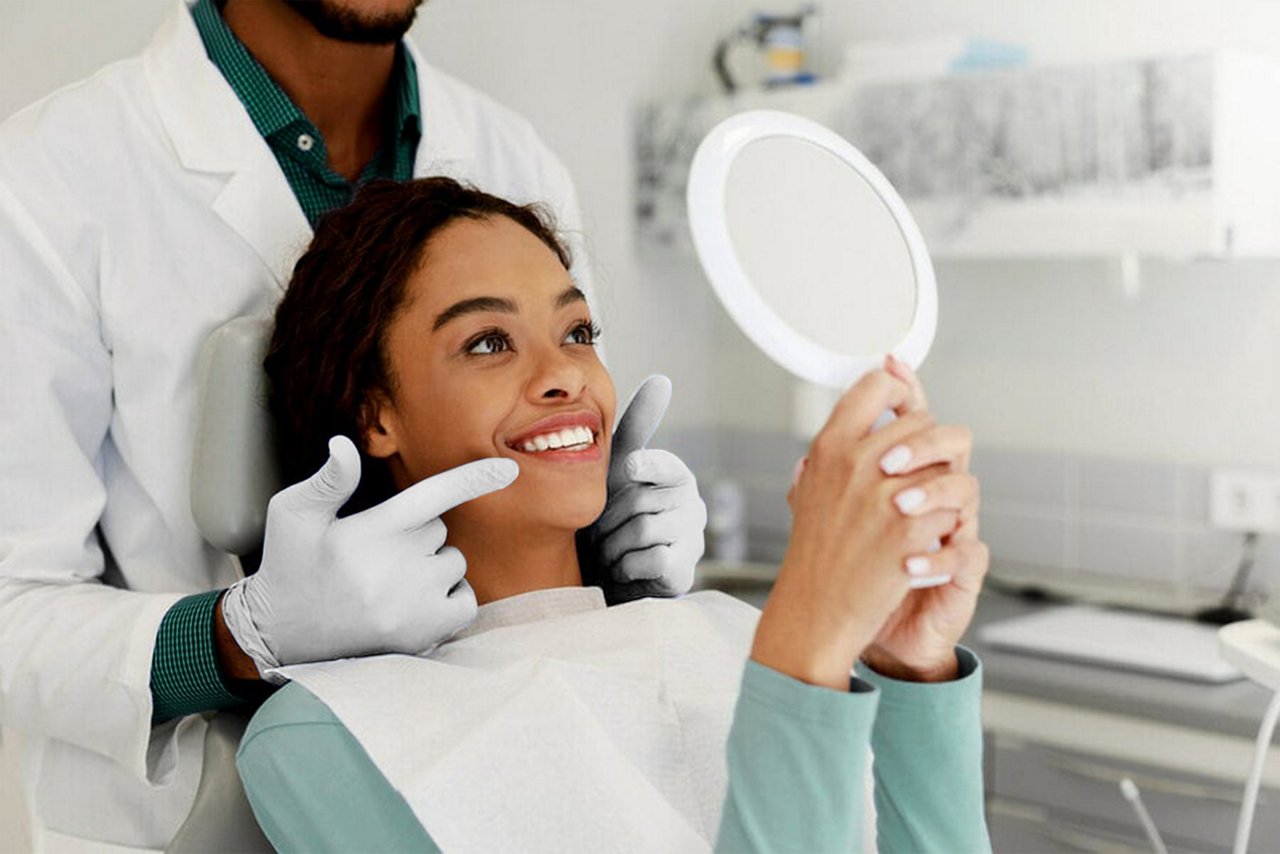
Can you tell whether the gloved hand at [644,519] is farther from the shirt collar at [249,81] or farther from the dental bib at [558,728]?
the shirt collar at [249,81]

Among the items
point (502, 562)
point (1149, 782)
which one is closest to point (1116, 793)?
point (1149, 782)

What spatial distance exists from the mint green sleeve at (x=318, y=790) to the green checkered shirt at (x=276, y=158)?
172 millimetres

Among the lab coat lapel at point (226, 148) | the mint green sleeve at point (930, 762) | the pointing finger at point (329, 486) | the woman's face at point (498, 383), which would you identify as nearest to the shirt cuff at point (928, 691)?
the mint green sleeve at point (930, 762)

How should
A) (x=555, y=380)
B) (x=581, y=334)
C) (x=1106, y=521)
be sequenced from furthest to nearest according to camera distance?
(x=1106, y=521) → (x=581, y=334) → (x=555, y=380)

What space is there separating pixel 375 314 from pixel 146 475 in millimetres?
319

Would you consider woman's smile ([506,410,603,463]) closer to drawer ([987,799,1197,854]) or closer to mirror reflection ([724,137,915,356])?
mirror reflection ([724,137,915,356])

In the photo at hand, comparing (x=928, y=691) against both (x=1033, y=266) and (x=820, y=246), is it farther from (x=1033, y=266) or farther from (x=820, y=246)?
(x=1033, y=266)

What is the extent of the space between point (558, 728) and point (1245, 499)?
189cm

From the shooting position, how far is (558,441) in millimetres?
1393

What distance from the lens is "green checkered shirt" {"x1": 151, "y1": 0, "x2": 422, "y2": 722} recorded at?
138 centimetres

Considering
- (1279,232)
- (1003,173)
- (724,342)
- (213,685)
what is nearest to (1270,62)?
(1279,232)

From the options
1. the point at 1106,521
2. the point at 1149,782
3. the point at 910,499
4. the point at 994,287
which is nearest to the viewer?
the point at 910,499

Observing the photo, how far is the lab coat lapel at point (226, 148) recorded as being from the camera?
158cm

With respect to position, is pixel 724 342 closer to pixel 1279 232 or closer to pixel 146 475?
pixel 1279 232
